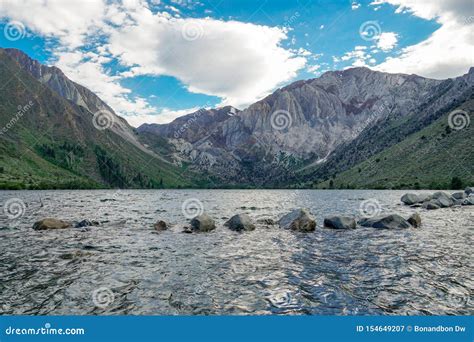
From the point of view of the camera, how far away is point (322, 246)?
2727 centimetres

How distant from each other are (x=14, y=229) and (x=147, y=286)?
28.7 meters

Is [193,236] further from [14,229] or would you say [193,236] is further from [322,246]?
[14,229]

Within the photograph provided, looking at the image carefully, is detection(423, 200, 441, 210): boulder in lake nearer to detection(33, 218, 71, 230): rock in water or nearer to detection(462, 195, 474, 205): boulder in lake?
detection(462, 195, 474, 205): boulder in lake

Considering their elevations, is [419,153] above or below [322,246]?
above

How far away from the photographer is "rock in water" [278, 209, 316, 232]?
1438 inches

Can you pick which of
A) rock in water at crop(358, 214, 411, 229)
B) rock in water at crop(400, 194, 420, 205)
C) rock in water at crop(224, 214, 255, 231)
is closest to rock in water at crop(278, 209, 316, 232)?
rock in water at crop(224, 214, 255, 231)

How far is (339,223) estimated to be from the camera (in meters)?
38.0

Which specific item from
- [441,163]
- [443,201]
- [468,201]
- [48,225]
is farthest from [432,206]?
[441,163]

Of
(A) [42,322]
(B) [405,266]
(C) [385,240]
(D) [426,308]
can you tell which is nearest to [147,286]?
(A) [42,322]

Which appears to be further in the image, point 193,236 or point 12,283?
point 193,236

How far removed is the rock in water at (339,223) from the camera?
37.8m

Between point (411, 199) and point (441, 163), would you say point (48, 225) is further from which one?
point (441, 163)

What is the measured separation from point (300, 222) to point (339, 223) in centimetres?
487

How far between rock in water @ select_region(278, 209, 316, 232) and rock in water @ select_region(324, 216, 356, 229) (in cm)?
246
